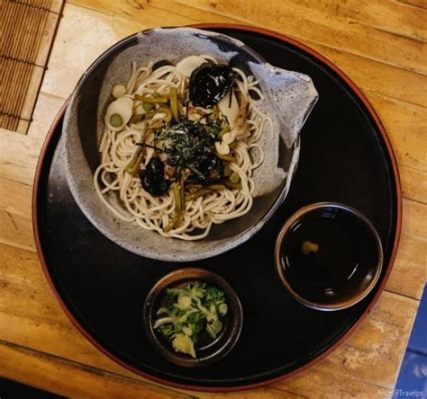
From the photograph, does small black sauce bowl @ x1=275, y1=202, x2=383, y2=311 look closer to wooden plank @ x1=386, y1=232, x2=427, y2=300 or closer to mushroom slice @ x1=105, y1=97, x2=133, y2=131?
wooden plank @ x1=386, y1=232, x2=427, y2=300

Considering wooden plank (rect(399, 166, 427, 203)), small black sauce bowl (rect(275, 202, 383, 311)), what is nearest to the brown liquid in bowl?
small black sauce bowl (rect(275, 202, 383, 311))

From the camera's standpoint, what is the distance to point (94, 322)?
2.04m

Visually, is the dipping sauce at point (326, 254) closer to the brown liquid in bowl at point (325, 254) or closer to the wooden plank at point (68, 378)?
the brown liquid in bowl at point (325, 254)

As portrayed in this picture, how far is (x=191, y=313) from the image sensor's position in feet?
6.54

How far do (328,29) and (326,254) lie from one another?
816 millimetres

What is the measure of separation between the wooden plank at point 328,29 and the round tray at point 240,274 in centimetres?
14

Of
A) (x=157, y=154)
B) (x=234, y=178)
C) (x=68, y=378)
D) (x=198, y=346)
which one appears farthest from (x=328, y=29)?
(x=68, y=378)

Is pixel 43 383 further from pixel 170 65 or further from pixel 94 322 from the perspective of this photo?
pixel 170 65

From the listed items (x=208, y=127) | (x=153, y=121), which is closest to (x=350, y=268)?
(x=208, y=127)

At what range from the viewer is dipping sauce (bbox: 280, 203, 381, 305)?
1966mm

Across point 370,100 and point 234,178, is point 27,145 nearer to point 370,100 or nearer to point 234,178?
point 234,178

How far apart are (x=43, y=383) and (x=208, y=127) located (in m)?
1.08

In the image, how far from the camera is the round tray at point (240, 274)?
203 cm

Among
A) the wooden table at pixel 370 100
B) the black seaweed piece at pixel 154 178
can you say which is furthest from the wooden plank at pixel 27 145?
the black seaweed piece at pixel 154 178
